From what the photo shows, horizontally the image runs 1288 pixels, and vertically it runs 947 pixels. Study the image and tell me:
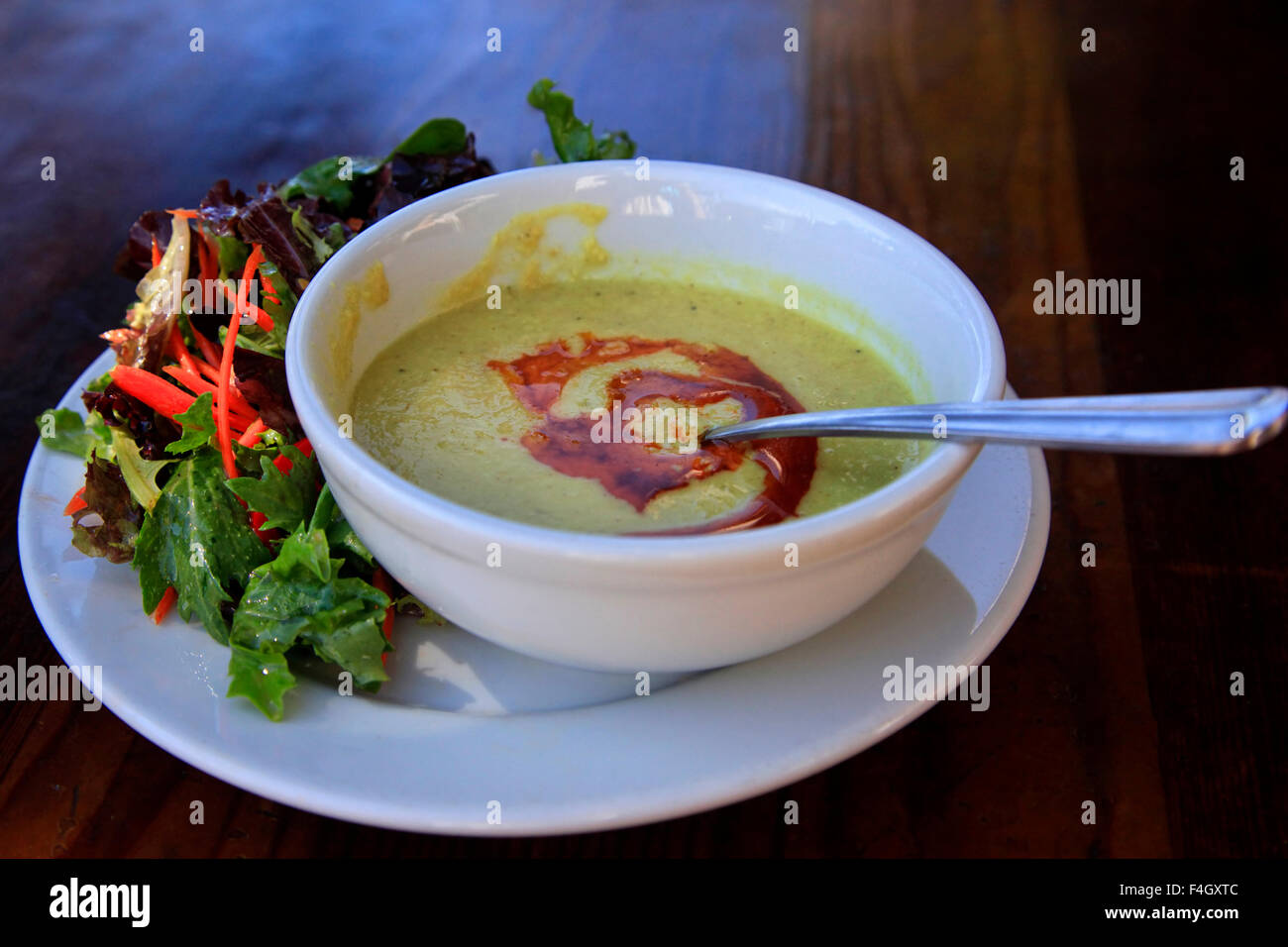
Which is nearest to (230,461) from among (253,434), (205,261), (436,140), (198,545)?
(253,434)

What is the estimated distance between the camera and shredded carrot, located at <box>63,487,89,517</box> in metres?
1.75

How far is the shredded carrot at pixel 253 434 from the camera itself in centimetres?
182

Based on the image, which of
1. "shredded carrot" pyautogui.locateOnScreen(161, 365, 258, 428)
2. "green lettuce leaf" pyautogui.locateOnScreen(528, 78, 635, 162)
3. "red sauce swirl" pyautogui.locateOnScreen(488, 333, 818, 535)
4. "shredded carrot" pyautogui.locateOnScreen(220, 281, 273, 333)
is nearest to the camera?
"red sauce swirl" pyautogui.locateOnScreen(488, 333, 818, 535)

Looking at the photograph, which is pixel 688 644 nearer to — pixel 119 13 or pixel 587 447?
pixel 587 447

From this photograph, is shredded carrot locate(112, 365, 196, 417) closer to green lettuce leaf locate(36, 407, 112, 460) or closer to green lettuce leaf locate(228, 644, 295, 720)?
green lettuce leaf locate(36, 407, 112, 460)

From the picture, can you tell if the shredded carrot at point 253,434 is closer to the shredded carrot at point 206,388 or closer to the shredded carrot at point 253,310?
the shredded carrot at point 206,388

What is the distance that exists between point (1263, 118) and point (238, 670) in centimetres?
323

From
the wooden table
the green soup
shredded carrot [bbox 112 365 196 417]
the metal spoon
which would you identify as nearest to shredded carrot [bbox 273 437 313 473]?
the green soup

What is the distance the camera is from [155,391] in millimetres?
1918

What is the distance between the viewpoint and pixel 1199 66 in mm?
3564

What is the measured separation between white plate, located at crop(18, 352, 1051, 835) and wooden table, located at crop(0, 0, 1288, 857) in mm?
159

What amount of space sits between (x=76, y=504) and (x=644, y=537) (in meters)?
0.98

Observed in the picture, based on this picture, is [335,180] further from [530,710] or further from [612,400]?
[530,710]

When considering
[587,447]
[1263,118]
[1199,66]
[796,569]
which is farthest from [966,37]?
[796,569]
